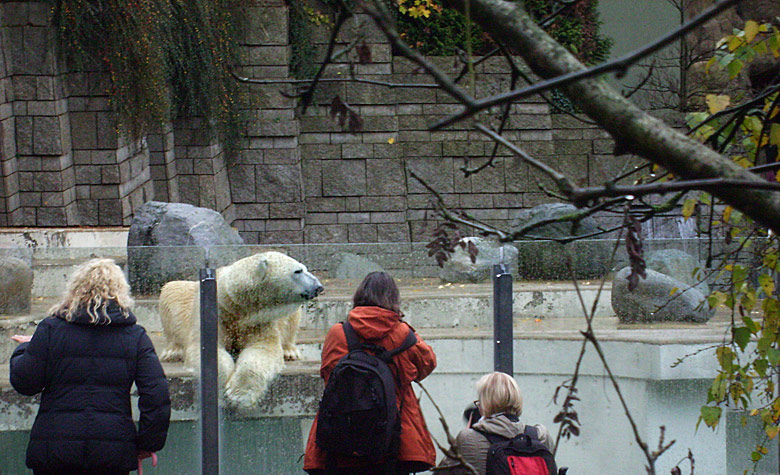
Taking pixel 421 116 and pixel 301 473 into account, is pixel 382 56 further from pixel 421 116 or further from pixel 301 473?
pixel 301 473

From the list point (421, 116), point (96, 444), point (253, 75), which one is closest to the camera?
point (96, 444)

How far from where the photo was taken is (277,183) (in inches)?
400

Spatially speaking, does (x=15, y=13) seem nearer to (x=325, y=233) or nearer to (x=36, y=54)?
(x=36, y=54)

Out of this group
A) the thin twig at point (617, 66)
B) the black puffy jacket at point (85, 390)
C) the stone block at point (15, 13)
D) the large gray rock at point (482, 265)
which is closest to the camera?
the thin twig at point (617, 66)

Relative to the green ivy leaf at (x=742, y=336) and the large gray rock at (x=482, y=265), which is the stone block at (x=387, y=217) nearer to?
the large gray rock at (x=482, y=265)

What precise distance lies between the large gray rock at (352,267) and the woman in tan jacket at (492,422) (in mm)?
1367

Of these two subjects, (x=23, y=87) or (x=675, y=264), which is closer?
(x=675, y=264)

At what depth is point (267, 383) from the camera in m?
4.38

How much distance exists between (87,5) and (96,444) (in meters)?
4.94

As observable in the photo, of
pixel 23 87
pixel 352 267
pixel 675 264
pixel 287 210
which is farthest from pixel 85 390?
pixel 287 210

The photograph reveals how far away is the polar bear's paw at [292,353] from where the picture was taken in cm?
445

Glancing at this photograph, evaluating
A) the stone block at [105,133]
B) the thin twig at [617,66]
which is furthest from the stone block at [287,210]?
the thin twig at [617,66]

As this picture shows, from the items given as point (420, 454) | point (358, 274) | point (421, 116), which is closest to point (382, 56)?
point (421, 116)

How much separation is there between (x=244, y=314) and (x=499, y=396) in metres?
1.73
